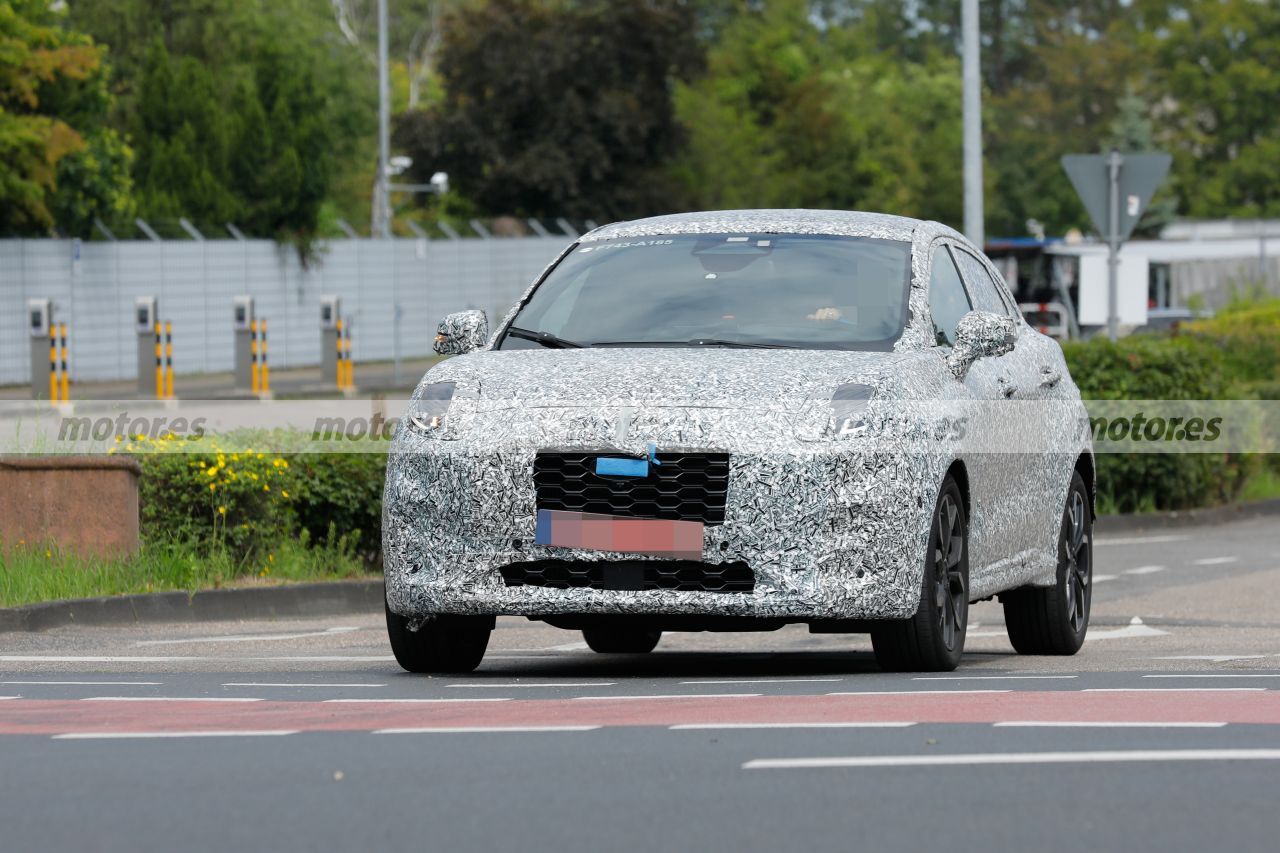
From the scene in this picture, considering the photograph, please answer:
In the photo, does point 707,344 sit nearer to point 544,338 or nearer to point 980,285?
point 544,338

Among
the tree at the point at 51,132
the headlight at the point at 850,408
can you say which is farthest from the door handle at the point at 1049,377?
the tree at the point at 51,132

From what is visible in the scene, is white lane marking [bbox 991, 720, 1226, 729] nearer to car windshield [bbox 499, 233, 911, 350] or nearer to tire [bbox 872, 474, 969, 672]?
tire [bbox 872, 474, 969, 672]

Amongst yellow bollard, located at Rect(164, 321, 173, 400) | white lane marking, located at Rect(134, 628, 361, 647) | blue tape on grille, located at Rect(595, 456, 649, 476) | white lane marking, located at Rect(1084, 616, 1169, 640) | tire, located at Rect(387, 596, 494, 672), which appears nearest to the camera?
blue tape on grille, located at Rect(595, 456, 649, 476)

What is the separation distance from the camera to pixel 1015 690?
8508 millimetres

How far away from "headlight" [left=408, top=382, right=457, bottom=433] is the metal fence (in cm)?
3021

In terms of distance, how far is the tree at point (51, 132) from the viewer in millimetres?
38188

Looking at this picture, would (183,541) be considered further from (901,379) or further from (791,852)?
(791,852)

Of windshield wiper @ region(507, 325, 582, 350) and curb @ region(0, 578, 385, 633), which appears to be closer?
windshield wiper @ region(507, 325, 582, 350)

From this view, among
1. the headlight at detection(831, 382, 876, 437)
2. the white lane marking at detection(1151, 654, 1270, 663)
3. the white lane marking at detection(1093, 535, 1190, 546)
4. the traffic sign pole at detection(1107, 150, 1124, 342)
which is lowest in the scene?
the white lane marking at detection(1093, 535, 1190, 546)

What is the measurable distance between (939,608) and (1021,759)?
2.85m

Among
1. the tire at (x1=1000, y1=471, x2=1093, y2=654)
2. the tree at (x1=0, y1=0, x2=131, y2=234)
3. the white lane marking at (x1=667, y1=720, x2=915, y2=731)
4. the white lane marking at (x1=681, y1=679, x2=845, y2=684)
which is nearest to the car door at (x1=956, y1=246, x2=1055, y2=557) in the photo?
the tire at (x1=1000, y1=471, x2=1093, y2=654)

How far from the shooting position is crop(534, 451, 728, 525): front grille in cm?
877

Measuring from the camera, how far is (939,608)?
30.7 feet

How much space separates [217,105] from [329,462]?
3529cm
